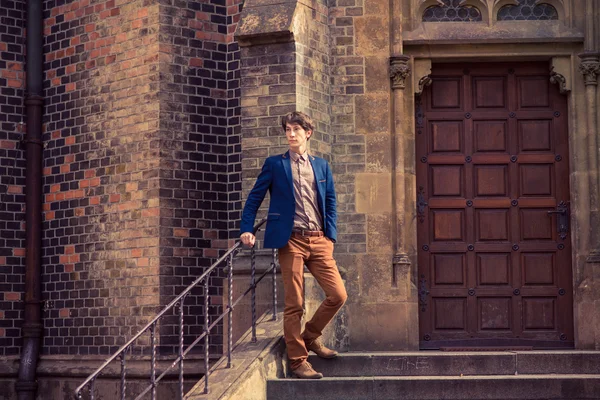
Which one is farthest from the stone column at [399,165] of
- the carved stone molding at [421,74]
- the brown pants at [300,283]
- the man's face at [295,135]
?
the man's face at [295,135]

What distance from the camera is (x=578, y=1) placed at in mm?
12023

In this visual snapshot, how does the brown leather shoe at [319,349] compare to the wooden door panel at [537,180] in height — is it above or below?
below

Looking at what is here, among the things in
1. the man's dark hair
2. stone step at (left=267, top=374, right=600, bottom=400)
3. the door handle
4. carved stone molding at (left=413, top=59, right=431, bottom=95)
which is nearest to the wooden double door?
the door handle

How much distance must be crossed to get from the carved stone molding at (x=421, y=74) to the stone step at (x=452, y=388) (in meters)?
3.56

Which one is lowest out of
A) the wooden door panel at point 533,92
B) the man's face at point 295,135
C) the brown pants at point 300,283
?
the brown pants at point 300,283

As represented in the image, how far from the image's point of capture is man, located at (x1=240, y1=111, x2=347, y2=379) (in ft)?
32.3

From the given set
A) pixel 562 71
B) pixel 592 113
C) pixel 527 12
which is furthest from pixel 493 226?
pixel 527 12

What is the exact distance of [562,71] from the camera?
12023mm

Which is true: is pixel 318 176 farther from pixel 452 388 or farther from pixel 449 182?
pixel 449 182

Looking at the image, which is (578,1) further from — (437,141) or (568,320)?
(568,320)

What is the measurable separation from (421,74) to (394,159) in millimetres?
930

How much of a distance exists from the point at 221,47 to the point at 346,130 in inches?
67.8

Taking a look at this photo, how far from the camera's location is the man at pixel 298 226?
9.84 metres

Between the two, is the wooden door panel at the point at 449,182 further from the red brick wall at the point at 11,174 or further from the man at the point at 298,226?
the red brick wall at the point at 11,174
